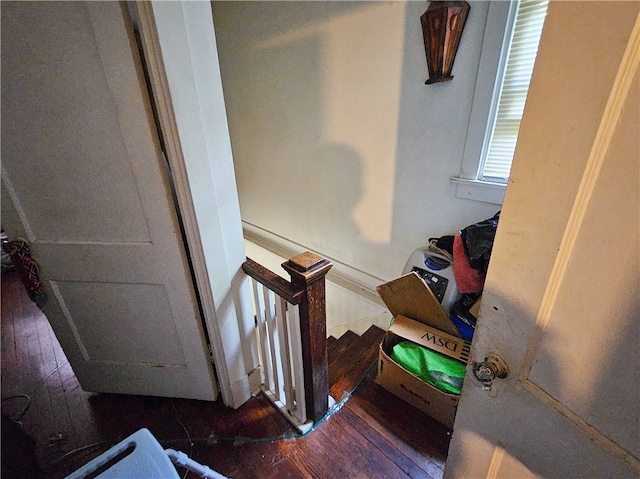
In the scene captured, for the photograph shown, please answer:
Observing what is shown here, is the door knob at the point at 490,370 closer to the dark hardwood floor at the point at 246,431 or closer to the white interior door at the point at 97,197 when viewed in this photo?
the dark hardwood floor at the point at 246,431

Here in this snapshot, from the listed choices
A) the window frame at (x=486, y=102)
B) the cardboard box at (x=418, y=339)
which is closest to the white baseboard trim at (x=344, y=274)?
the cardboard box at (x=418, y=339)

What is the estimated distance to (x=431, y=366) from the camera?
1279 mm

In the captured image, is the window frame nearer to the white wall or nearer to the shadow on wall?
the white wall

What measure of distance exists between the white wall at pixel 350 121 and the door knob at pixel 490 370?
1057 mm

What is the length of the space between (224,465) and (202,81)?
1486 millimetres

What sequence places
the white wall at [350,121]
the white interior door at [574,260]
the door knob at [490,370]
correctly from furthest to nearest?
1. the white wall at [350,121]
2. the door knob at [490,370]
3. the white interior door at [574,260]

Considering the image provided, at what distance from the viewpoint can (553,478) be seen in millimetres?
499

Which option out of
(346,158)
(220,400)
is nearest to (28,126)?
(220,400)

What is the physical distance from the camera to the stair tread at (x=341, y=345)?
6.15ft

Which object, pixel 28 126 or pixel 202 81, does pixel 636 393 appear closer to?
pixel 202 81

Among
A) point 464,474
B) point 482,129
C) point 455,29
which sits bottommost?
point 464,474

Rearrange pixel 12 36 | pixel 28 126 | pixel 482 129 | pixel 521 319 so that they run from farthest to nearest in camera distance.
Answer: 1. pixel 482 129
2. pixel 28 126
3. pixel 12 36
4. pixel 521 319

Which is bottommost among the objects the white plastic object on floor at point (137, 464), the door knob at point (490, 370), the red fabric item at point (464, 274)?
the white plastic object on floor at point (137, 464)

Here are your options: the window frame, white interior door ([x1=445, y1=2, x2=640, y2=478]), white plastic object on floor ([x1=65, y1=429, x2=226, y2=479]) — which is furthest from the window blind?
white plastic object on floor ([x1=65, y1=429, x2=226, y2=479])
